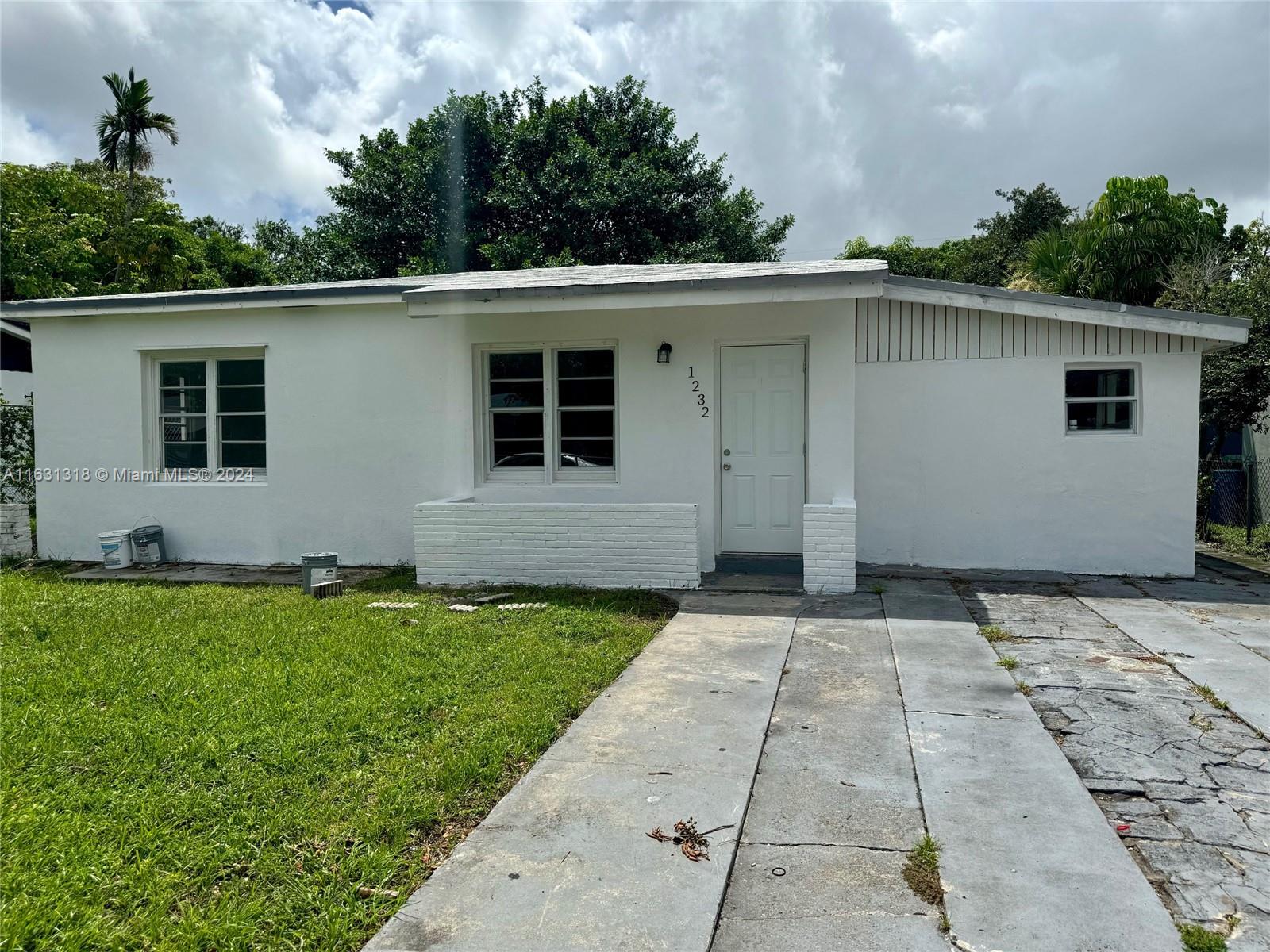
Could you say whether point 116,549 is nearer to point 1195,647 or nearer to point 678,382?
point 678,382

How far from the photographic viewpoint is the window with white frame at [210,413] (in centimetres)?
968

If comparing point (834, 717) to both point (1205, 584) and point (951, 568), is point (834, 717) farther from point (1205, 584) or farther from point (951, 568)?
point (1205, 584)

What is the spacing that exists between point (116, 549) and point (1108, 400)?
11115 millimetres

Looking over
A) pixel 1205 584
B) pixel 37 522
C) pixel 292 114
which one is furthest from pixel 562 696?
pixel 292 114

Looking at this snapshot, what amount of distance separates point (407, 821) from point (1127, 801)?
2.93m

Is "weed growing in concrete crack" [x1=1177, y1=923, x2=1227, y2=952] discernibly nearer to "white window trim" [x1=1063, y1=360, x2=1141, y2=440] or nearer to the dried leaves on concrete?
the dried leaves on concrete

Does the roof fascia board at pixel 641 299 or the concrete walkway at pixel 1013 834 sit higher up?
the roof fascia board at pixel 641 299

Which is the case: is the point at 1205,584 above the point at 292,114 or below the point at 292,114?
below

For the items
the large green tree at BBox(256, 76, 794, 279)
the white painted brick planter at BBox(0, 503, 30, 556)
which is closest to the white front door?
the white painted brick planter at BBox(0, 503, 30, 556)

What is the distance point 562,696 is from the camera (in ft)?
15.3

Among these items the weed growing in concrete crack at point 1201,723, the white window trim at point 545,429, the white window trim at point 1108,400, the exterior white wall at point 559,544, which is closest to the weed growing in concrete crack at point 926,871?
the weed growing in concrete crack at point 1201,723

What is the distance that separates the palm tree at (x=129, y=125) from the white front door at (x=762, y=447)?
87.5 feet

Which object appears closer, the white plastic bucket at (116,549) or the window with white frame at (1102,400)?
the window with white frame at (1102,400)

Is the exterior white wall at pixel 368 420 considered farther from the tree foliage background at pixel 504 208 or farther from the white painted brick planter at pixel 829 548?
the tree foliage background at pixel 504 208
